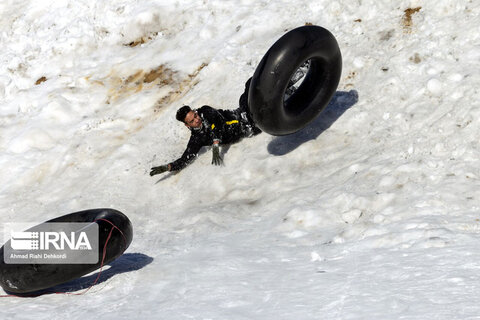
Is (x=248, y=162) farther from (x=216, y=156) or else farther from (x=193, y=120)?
(x=193, y=120)

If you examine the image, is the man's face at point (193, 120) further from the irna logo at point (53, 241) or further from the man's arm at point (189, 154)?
the irna logo at point (53, 241)

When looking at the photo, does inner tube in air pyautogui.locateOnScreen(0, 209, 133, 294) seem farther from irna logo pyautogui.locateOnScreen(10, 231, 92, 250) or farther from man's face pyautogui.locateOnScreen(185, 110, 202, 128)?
man's face pyautogui.locateOnScreen(185, 110, 202, 128)

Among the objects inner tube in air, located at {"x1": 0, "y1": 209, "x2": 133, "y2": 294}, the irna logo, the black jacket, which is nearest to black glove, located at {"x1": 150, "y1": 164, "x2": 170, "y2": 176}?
the black jacket

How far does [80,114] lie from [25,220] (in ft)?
8.27

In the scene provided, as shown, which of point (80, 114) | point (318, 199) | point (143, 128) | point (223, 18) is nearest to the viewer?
point (318, 199)

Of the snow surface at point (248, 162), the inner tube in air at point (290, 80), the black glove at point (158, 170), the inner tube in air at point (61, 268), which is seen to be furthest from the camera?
the black glove at point (158, 170)

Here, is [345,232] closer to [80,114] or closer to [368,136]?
[368,136]

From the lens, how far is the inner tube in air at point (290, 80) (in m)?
7.41

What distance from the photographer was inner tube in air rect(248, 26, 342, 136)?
7.41m

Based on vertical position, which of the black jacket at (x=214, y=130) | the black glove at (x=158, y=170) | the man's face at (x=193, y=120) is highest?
the man's face at (x=193, y=120)

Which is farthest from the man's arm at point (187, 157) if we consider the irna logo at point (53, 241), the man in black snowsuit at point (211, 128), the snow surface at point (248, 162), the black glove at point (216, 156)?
the irna logo at point (53, 241)

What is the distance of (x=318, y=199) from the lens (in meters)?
6.75

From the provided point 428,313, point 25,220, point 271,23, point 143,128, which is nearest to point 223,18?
point 271,23

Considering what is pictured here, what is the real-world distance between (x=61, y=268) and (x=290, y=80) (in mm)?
3978
